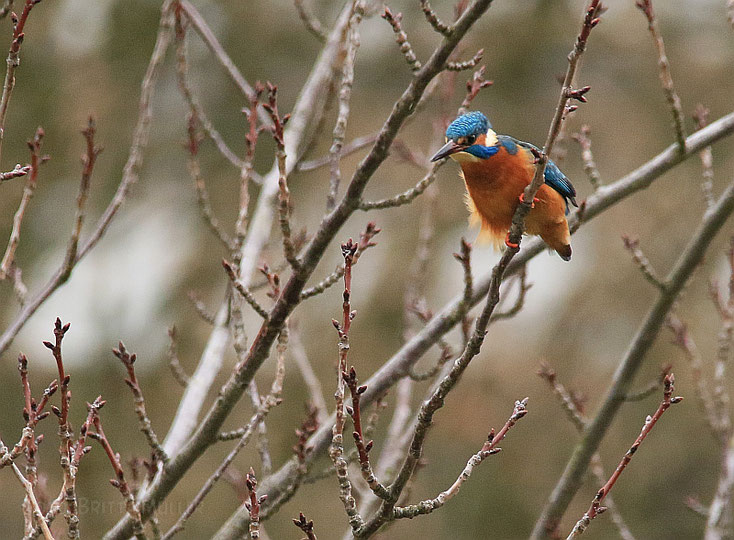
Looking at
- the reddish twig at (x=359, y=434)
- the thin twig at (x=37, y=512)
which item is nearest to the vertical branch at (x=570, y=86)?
the reddish twig at (x=359, y=434)

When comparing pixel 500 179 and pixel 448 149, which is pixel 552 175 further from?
pixel 448 149

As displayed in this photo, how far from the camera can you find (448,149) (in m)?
3.99

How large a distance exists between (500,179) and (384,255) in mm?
5647

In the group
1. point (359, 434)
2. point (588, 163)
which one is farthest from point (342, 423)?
point (588, 163)

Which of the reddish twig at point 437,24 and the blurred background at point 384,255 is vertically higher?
the blurred background at point 384,255

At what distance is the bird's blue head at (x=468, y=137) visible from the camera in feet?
13.4

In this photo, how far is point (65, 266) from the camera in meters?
3.62

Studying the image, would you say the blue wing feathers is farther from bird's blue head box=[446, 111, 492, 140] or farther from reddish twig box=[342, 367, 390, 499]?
reddish twig box=[342, 367, 390, 499]

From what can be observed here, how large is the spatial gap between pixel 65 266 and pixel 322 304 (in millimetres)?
5589

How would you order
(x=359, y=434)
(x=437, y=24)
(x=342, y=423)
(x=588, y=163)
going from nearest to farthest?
(x=359, y=434), (x=342, y=423), (x=437, y=24), (x=588, y=163)

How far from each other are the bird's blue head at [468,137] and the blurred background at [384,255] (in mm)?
3656

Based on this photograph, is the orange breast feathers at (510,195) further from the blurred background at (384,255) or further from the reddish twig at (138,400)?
the blurred background at (384,255)

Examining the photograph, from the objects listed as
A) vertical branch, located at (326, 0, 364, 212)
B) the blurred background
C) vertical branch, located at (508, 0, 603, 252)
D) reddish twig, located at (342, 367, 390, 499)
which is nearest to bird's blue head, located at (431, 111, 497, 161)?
vertical branch, located at (326, 0, 364, 212)

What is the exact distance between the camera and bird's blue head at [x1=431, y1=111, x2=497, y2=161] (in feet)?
13.4
